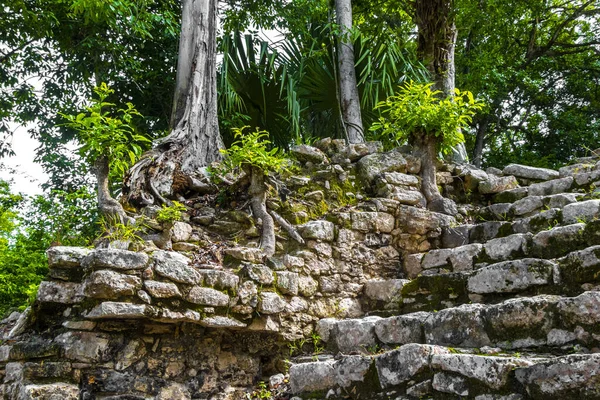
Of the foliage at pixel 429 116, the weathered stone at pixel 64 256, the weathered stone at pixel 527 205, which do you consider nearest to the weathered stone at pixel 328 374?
the weathered stone at pixel 64 256

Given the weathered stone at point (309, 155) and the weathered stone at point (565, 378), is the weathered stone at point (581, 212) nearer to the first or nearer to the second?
the weathered stone at point (565, 378)

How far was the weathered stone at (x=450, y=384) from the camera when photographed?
2.02 meters

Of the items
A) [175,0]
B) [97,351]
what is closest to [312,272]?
[97,351]

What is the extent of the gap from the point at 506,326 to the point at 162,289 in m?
1.67

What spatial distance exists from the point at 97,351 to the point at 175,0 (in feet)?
20.1

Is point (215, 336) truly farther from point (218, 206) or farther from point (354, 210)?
point (354, 210)

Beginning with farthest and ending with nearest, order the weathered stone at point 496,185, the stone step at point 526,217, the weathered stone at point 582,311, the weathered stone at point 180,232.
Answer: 1. the weathered stone at point 496,185
2. the weathered stone at point 180,232
3. the stone step at point 526,217
4. the weathered stone at point 582,311

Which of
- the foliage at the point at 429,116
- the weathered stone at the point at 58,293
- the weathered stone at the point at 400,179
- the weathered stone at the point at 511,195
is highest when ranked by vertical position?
the foliage at the point at 429,116

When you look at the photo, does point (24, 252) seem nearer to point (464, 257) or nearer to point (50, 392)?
point (50, 392)

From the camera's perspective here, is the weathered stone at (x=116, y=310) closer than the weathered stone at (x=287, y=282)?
Yes

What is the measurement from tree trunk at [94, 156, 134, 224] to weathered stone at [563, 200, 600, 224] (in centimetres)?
264

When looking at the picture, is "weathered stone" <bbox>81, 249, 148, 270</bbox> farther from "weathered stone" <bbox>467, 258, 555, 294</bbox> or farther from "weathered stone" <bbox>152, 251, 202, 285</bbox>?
"weathered stone" <bbox>467, 258, 555, 294</bbox>

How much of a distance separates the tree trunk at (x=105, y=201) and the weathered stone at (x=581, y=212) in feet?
8.65

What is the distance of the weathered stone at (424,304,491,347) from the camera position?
7.86ft
